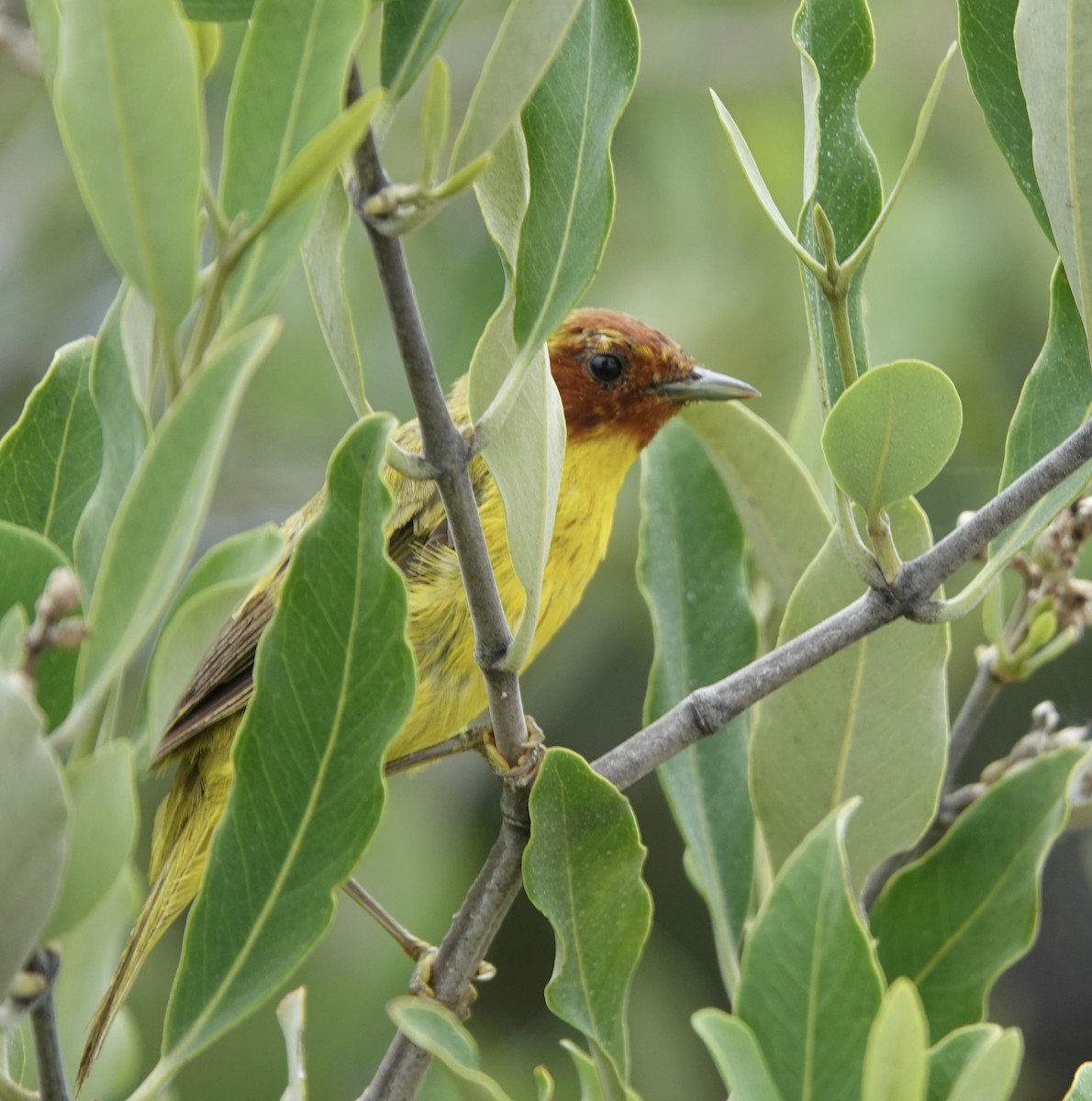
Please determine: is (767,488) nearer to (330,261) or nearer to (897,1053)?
(330,261)

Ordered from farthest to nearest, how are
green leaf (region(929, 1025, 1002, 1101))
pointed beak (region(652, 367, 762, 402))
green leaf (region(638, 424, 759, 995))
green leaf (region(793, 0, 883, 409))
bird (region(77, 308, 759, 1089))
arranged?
pointed beak (region(652, 367, 762, 402)), bird (region(77, 308, 759, 1089)), green leaf (region(638, 424, 759, 995)), green leaf (region(793, 0, 883, 409)), green leaf (region(929, 1025, 1002, 1101))

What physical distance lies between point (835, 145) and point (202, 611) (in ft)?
3.95

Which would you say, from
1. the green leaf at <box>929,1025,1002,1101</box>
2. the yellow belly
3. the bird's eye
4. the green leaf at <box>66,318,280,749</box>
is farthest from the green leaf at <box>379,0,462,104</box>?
the bird's eye

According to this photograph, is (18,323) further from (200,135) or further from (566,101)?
(200,135)

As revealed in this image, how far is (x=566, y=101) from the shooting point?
2.03m

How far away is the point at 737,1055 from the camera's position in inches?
71.3

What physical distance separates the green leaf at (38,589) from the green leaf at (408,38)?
627mm

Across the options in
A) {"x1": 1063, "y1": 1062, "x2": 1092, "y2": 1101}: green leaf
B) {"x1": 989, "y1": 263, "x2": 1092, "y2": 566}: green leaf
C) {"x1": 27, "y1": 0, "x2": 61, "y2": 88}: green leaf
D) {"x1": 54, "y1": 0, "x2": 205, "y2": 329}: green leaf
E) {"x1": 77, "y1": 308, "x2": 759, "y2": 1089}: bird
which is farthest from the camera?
{"x1": 77, "y1": 308, "x2": 759, "y2": 1089}: bird

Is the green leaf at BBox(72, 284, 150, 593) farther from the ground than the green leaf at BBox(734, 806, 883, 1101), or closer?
farther from the ground

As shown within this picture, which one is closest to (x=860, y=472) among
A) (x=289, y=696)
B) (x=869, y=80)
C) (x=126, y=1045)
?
(x=289, y=696)

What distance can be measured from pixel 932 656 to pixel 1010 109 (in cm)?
86

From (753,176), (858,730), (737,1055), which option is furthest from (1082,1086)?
(753,176)

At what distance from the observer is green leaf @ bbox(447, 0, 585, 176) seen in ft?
5.52

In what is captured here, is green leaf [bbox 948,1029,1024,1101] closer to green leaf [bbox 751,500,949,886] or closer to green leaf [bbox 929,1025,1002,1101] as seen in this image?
green leaf [bbox 929,1025,1002,1101]
